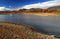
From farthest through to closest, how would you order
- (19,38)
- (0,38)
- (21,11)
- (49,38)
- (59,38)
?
(21,11) → (59,38) → (49,38) → (19,38) → (0,38)

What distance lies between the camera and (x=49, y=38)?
17422 mm

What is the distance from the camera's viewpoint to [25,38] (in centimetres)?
1466

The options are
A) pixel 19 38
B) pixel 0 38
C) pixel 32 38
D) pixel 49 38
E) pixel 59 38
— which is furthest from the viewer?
pixel 59 38

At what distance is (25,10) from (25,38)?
146 m

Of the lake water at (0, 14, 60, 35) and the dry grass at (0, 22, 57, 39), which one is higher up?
the dry grass at (0, 22, 57, 39)

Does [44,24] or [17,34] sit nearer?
[17,34]

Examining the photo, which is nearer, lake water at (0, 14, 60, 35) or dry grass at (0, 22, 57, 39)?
dry grass at (0, 22, 57, 39)

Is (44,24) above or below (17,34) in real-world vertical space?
below

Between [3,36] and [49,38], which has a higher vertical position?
[3,36]

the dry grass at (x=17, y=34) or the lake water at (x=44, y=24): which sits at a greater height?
the dry grass at (x=17, y=34)

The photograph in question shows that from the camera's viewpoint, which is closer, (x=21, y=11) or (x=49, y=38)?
(x=49, y=38)

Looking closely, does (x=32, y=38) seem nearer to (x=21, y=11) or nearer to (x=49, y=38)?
Result: (x=49, y=38)

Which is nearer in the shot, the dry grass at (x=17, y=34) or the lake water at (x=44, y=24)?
the dry grass at (x=17, y=34)

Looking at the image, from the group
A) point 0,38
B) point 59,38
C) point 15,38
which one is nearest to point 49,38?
point 59,38
